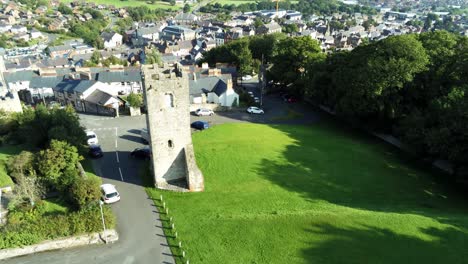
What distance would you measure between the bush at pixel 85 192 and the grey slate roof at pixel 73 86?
34531 mm

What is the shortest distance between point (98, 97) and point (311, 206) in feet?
134

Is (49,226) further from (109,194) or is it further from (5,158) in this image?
(5,158)

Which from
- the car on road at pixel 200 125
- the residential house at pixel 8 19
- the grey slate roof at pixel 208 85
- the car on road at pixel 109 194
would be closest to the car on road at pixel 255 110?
the grey slate roof at pixel 208 85

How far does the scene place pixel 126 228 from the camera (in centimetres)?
2753

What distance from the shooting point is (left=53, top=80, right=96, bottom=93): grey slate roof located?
199ft

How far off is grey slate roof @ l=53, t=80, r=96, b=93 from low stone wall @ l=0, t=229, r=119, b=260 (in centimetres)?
3864

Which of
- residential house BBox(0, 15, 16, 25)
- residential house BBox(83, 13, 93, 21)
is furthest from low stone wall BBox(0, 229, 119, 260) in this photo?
residential house BBox(83, 13, 93, 21)

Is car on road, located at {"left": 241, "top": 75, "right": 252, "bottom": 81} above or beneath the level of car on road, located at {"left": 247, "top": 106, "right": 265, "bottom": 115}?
above

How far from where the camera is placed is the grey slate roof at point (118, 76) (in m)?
67.5

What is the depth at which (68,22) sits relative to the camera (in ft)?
596

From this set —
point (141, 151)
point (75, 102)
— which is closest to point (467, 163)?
point (141, 151)

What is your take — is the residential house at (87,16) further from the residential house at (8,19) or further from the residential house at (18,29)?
the residential house at (18,29)

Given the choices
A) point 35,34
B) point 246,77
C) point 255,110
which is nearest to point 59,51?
point 35,34

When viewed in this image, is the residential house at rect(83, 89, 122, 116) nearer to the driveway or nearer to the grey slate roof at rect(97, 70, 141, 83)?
the grey slate roof at rect(97, 70, 141, 83)
